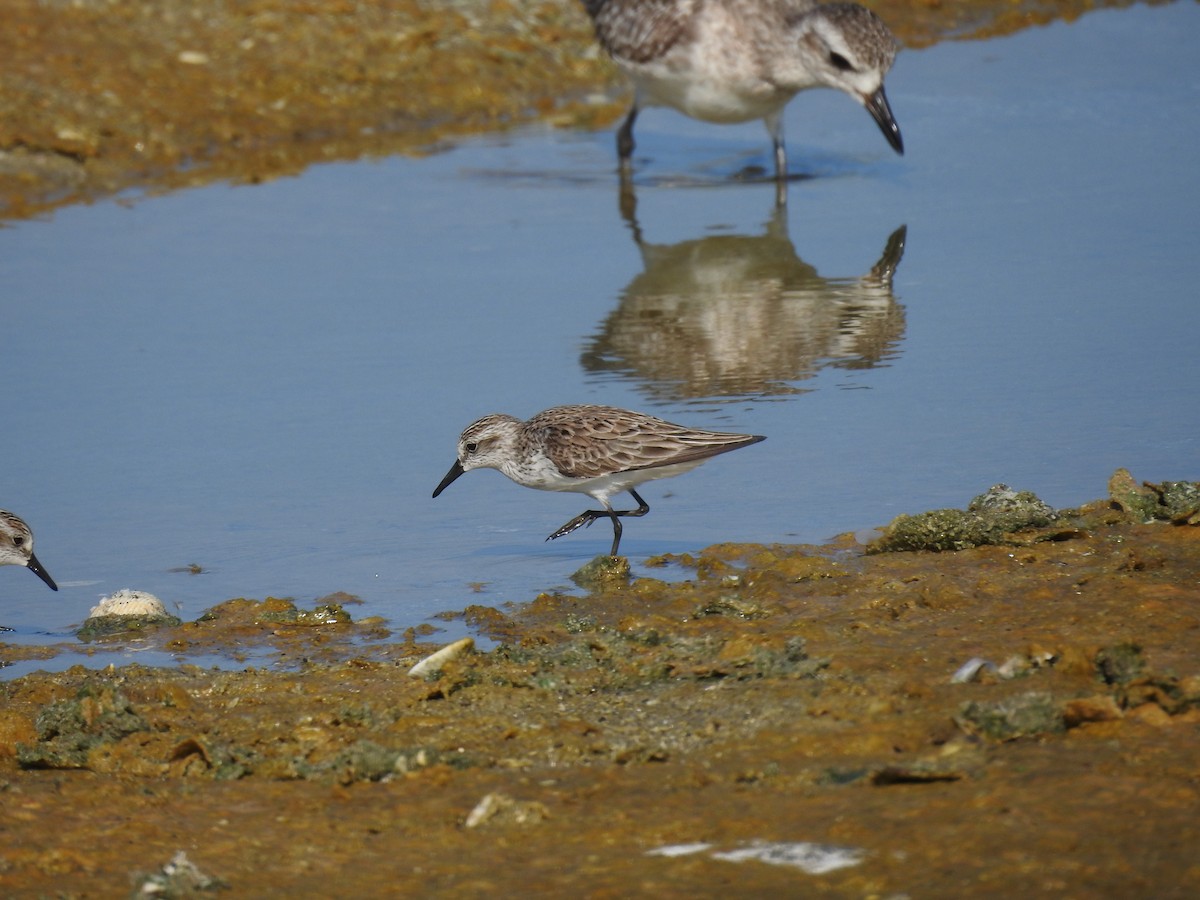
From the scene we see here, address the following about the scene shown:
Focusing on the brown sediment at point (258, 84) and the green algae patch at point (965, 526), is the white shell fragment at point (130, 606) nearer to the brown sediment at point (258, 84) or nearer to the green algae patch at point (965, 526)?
the green algae patch at point (965, 526)

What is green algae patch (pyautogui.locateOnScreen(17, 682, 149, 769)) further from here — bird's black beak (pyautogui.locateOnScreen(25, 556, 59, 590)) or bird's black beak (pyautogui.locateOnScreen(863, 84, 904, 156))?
bird's black beak (pyautogui.locateOnScreen(863, 84, 904, 156))

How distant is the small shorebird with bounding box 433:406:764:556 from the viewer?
8.00 meters

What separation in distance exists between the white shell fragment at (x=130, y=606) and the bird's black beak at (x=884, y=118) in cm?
794

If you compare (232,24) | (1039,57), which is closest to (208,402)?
(232,24)

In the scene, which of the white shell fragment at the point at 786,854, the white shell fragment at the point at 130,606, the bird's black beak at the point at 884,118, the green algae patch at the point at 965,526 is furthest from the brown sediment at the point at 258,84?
the white shell fragment at the point at 786,854

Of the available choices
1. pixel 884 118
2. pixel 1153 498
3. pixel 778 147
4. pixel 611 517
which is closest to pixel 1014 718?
pixel 1153 498

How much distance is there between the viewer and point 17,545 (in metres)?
7.79

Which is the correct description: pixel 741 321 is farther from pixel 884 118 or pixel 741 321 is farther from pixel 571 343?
pixel 884 118

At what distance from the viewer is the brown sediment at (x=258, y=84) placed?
14.7 metres

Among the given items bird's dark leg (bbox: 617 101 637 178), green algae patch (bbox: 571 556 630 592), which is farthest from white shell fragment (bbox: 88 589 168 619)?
bird's dark leg (bbox: 617 101 637 178)

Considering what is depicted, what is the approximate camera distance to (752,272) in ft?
39.8

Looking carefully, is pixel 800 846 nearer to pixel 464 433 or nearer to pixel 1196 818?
pixel 1196 818

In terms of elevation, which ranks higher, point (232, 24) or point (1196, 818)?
point (232, 24)

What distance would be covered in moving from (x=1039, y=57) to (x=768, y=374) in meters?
8.76
